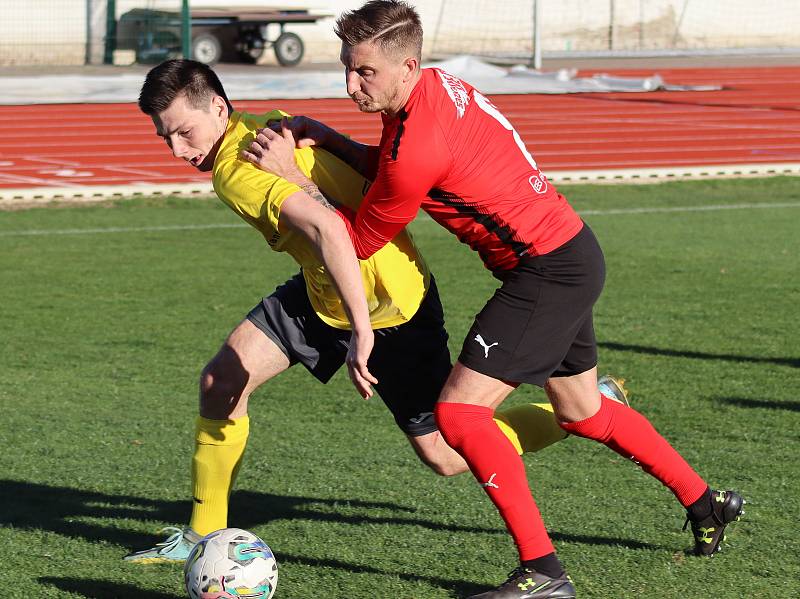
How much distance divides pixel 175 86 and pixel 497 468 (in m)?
1.59

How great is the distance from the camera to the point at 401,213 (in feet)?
12.1

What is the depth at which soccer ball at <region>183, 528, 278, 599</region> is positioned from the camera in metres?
3.78

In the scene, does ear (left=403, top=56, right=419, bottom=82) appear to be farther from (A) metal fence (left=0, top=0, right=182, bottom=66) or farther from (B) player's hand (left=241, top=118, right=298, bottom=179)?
(A) metal fence (left=0, top=0, right=182, bottom=66)

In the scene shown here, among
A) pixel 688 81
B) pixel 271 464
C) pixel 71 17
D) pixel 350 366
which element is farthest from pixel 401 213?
pixel 71 17

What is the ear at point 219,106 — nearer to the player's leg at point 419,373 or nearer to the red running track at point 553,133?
the player's leg at point 419,373

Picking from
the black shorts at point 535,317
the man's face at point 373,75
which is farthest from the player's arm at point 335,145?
the black shorts at point 535,317

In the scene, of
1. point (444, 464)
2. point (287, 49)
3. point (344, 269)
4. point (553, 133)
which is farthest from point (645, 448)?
point (287, 49)

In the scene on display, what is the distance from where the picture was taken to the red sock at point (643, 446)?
14.0ft

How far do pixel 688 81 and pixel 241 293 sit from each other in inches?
743

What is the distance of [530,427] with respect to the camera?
4578mm

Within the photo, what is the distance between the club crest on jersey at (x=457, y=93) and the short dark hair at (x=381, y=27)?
6.9 inches

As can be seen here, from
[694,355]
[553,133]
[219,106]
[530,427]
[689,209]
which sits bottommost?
[553,133]

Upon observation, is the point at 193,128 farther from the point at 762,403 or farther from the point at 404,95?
the point at 762,403

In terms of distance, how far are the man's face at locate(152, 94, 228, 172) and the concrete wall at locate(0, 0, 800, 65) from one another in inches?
1083
